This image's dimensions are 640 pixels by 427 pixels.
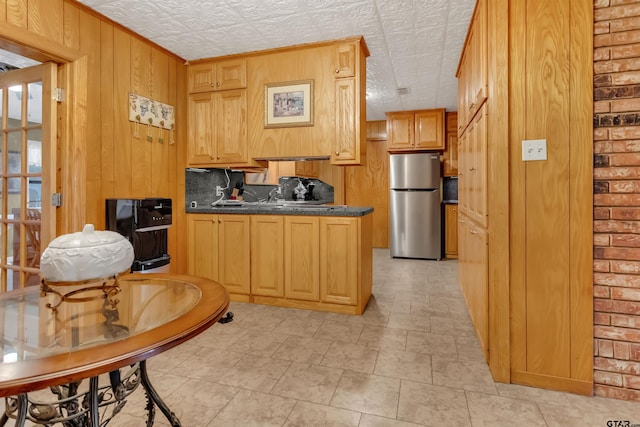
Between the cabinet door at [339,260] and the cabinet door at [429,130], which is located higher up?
the cabinet door at [429,130]

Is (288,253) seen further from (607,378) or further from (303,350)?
(607,378)

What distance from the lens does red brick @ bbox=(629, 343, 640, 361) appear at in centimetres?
156

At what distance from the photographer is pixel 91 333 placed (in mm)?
833

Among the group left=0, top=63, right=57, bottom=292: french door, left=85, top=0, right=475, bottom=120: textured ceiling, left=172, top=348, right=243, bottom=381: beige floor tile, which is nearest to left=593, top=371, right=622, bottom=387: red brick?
left=172, top=348, right=243, bottom=381: beige floor tile

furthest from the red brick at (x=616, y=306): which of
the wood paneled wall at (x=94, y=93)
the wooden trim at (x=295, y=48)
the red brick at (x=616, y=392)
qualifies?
the wood paneled wall at (x=94, y=93)

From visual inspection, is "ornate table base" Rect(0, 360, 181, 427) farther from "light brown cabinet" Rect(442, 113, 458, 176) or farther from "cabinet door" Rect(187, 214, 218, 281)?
"light brown cabinet" Rect(442, 113, 458, 176)

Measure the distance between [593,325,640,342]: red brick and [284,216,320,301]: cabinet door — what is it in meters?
1.83

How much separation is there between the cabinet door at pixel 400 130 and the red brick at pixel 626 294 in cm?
376

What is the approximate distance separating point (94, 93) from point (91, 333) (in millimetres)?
2223

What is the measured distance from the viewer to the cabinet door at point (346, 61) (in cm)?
277

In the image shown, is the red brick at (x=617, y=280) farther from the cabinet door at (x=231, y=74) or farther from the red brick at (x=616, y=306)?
the cabinet door at (x=231, y=74)

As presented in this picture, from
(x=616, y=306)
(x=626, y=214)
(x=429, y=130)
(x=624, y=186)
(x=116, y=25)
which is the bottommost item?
(x=616, y=306)

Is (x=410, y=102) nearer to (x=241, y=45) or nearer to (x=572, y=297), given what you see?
(x=241, y=45)

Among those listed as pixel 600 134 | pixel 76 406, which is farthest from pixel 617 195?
pixel 76 406
